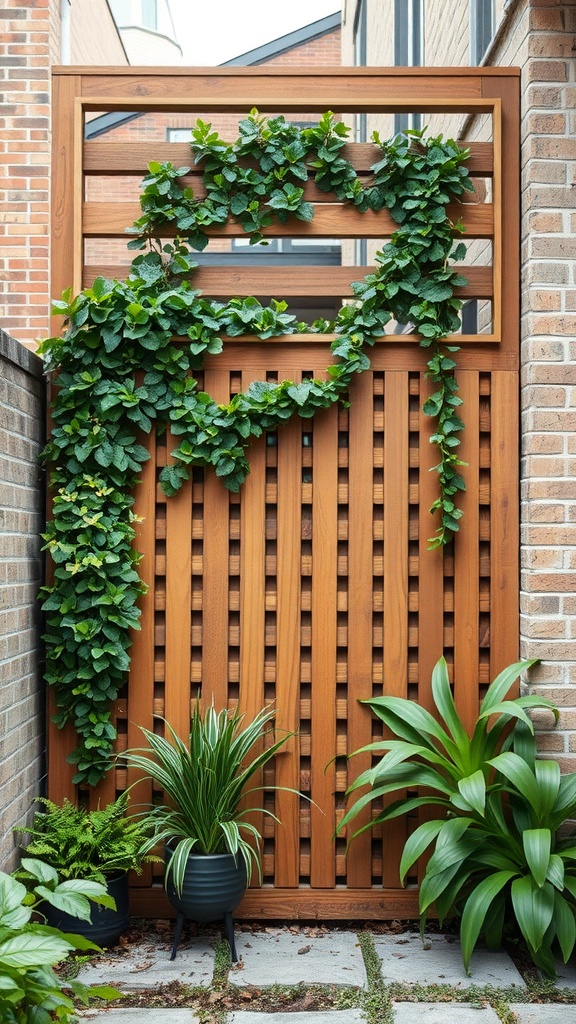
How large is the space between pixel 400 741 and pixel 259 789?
1.74 ft

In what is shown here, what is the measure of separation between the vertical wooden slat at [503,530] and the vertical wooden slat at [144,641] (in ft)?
4.08

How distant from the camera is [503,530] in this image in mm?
3244

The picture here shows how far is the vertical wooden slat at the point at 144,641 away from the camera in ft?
10.6

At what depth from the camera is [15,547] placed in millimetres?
2996

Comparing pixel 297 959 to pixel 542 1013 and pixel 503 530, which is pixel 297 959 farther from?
pixel 503 530

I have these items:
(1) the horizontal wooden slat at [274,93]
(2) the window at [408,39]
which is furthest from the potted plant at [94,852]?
(2) the window at [408,39]

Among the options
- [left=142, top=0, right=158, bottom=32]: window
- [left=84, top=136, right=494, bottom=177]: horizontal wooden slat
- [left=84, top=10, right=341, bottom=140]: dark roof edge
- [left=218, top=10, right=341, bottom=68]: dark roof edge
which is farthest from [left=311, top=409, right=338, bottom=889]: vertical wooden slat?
[left=142, top=0, right=158, bottom=32]: window

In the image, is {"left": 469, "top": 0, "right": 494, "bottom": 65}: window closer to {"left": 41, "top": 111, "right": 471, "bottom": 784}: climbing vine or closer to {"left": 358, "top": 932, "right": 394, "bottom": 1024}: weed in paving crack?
{"left": 41, "top": 111, "right": 471, "bottom": 784}: climbing vine

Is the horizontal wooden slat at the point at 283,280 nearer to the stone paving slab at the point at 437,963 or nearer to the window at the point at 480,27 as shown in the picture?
the window at the point at 480,27

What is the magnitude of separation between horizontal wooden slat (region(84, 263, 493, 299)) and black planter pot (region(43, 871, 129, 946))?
210cm

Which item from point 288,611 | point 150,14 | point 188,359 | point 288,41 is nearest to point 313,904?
point 288,611

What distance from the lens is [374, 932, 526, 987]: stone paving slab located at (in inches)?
108

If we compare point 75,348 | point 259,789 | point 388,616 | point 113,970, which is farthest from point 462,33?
point 113,970

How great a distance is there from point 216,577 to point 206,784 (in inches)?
29.0
